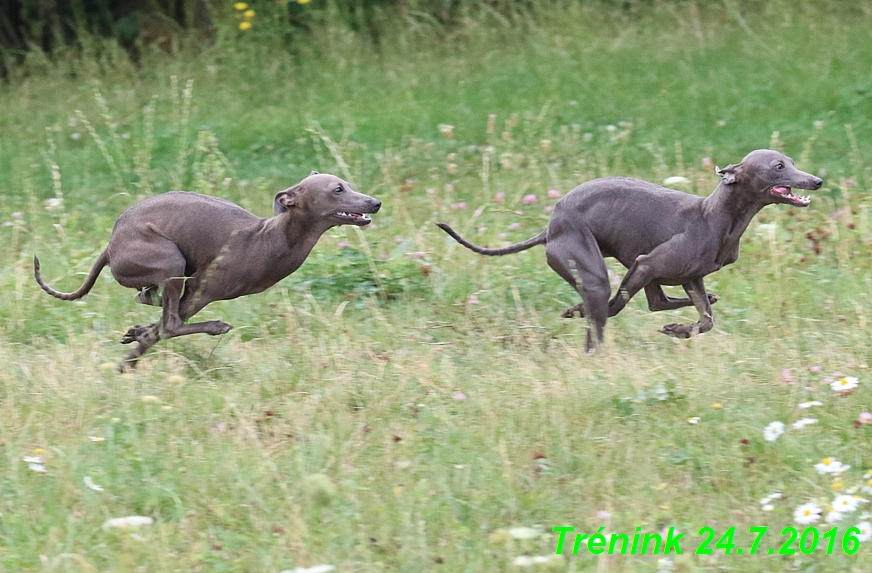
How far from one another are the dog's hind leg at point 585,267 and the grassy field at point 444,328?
27 cm

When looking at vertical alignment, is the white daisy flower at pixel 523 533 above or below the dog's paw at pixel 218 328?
above

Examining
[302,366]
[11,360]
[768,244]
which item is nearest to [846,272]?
[768,244]

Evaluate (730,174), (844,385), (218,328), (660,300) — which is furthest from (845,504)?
(218,328)

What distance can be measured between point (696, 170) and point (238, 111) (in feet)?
14.8

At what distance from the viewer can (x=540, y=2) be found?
12469 mm

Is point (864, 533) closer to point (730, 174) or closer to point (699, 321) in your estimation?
point (699, 321)

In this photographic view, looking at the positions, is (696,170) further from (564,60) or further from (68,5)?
(68,5)

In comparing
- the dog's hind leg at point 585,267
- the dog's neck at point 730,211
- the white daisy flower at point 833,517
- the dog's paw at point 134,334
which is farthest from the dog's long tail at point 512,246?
the white daisy flower at point 833,517

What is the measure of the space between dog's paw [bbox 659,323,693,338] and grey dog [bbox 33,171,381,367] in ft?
5.38

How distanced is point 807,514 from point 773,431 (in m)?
0.59

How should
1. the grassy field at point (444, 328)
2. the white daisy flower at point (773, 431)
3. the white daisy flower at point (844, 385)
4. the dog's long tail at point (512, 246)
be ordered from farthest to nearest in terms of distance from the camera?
1. the dog's long tail at point (512, 246)
2. the white daisy flower at point (844, 385)
3. the white daisy flower at point (773, 431)
4. the grassy field at point (444, 328)

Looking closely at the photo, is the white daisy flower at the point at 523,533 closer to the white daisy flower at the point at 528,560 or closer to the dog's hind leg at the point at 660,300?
the white daisy flower at the point at 528,560

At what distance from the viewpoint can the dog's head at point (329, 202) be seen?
19.3ft

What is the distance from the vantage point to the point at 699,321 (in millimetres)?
6145
